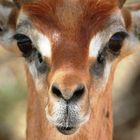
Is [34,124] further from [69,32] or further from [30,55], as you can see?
[69,32]

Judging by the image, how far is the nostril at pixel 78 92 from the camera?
175 inches

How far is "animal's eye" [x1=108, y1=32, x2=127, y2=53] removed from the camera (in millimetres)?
4953

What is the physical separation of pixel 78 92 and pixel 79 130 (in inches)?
32.5

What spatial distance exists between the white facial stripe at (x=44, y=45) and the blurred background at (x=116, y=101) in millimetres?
5456

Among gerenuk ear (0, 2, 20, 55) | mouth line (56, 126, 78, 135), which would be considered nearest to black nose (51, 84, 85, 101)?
mouth line (56, 126, 78, 135)

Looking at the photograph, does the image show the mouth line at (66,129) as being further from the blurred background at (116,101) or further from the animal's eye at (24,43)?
the blurred background at (116,101)

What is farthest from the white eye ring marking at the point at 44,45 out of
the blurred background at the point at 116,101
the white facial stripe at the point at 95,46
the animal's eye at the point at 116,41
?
the blurred background at the point at 116,101

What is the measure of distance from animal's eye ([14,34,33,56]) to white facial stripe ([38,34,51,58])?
0.46 feet

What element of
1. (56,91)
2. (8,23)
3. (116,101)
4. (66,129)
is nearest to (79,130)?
(66,129)

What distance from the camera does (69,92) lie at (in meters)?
4.38

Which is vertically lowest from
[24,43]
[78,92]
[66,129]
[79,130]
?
[79,130]

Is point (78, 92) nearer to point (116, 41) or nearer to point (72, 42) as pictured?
point (72, 42)

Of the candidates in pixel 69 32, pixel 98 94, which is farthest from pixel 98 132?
pixel 69 32

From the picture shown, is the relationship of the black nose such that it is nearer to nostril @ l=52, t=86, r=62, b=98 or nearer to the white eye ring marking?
A: nostril @ l=52, t=86, r=62, b=98
